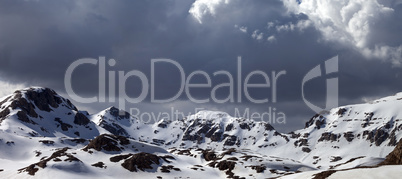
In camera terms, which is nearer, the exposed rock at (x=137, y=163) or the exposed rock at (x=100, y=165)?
the exposed rock at (x=100, y=165)

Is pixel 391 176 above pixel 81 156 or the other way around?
above

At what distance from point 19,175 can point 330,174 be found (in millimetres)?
130564

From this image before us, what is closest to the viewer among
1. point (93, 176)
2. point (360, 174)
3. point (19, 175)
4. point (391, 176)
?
point (391, 176)

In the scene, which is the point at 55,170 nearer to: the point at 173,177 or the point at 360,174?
the point at 173,177

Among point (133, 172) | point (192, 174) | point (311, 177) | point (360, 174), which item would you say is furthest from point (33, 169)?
point (360, 174)

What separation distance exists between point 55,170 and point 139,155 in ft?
150

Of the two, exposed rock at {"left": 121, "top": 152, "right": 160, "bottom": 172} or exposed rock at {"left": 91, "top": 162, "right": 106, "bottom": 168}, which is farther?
exposed rock at {"left": 121, "top": 152, "right": 160, "bottom": 172}

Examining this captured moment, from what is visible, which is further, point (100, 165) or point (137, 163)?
point (137, 163)

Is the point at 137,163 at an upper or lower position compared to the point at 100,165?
lower

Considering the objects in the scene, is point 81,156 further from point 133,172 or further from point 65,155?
point 133,172

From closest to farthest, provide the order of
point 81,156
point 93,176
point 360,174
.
Result: point 360,174, point 93,176, point 81,156

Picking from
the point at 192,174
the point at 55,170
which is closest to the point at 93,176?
the point at 55,170

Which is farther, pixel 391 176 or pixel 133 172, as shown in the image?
pixel 133 172

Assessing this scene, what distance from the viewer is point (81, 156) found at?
195375 mm
